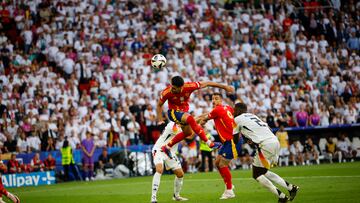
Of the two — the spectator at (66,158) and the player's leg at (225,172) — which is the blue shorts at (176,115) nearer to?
the player's leg at (225,172)

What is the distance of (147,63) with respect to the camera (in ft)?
117

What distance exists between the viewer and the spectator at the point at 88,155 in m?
30.4

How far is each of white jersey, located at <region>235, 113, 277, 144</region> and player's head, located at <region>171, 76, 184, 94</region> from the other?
1.97 meters

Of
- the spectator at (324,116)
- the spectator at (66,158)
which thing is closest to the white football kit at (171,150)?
the spectator at (66,158)

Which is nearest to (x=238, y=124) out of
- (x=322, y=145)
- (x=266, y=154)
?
(x=266, y=154)

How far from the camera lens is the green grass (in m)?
16.8

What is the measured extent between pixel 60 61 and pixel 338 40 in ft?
52.1

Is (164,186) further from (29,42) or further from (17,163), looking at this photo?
(29,42)

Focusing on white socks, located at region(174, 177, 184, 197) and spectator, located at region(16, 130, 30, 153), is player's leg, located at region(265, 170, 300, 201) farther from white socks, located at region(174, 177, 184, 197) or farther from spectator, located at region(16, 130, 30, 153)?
spectator, located at region(16, 130, 30, 153)

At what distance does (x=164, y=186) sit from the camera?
23469 millimetres

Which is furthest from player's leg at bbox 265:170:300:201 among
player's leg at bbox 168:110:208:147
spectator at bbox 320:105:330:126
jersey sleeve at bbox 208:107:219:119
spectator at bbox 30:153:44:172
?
spectator at bbox 320:105:330:126

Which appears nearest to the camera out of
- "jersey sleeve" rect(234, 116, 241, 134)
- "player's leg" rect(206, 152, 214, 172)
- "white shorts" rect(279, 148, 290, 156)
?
"jersey sleeve" rect(234, 116, 241, 134)

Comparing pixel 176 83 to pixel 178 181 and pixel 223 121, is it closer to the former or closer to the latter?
pixel 223 121

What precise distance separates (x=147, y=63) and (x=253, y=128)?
2084cm
